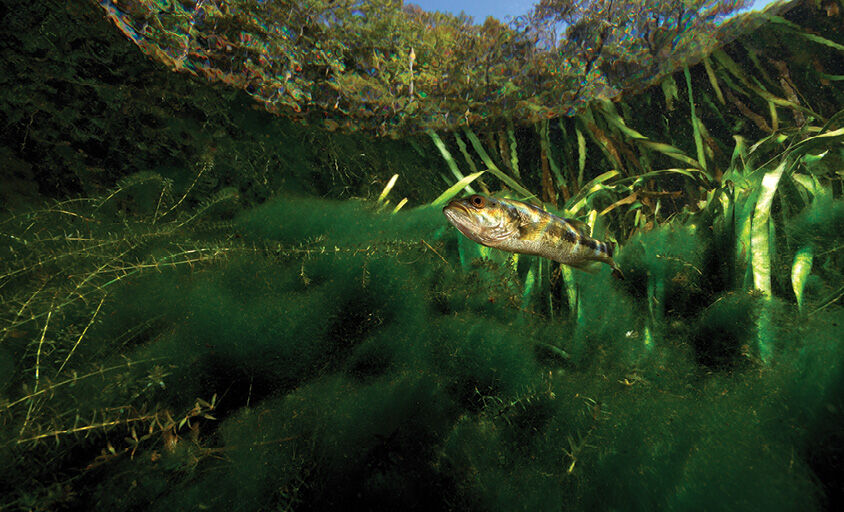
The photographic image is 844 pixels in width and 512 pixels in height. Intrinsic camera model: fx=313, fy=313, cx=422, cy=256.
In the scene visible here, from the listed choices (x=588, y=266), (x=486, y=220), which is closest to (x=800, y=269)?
(x=588, y=266)

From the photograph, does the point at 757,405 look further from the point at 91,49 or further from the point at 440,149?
the point at 91,49

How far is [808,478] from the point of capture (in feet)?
2.97

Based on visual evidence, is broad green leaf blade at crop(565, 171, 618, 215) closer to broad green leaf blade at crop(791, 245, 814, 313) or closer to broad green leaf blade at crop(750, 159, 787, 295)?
broad green leaf blade at crop(750, 159, 787, 295)

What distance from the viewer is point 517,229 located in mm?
1939

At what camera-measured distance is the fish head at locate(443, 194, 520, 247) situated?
1922 mm

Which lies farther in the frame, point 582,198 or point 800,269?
point 582,198

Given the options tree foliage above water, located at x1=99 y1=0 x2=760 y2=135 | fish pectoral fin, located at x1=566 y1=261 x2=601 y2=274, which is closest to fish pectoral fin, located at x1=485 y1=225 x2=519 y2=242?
fish pectoral fin, located at x1=566 y1=261 x2=601 y2=274

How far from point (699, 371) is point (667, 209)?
536 centimetres

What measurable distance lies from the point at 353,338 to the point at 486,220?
1090 mm

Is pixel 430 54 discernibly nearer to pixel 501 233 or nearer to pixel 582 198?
pixel 582 198

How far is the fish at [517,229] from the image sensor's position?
193 cm

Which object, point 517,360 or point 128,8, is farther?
point 128,8

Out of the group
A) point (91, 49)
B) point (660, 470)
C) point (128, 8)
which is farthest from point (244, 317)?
point (128, 8)

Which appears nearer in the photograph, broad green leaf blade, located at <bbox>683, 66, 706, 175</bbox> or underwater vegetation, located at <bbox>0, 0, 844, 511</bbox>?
underwater vegetation, located at <bbox>0, 0, 844, 511</bbox>
